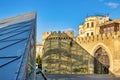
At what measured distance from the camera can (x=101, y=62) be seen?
162ft

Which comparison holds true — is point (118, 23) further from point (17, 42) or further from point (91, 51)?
point (17, 42)

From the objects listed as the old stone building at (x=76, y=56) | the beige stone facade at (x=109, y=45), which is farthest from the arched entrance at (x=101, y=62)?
the beige stone facade at (x=109, y=45)

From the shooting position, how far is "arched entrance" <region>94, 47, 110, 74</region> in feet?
147

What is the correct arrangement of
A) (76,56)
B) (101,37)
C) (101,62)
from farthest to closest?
1. (101,37)
2. (101,62)
3. (76,56)

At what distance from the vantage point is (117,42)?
1848 inches

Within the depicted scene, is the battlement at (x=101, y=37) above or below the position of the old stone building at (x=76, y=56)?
above

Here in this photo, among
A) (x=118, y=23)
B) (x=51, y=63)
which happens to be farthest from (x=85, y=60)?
(x=118, y=23)

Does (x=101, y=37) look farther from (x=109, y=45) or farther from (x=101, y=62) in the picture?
(x=101, y=62)

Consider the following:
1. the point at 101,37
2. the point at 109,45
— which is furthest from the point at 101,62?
the point at 101,37

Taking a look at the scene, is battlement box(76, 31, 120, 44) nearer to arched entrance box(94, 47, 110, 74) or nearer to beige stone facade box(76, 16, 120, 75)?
beige stone facade box(76, 16, 120, 75)

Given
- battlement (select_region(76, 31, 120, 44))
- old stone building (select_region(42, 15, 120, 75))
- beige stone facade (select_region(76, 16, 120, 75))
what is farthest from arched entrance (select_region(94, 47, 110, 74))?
battlement (select_region(76, 31, 120, 44))

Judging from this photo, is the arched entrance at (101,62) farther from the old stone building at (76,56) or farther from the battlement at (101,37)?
the battlement at (101,37)

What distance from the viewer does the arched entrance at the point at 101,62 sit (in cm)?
4491

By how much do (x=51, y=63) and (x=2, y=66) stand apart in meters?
37.4
